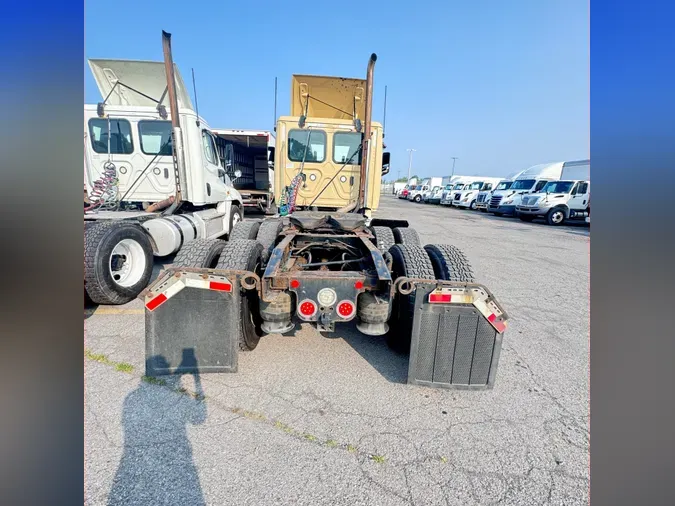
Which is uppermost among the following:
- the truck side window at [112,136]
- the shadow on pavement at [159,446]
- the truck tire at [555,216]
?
the truck side window at [112,136]

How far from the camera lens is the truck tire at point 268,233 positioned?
4.23 meters

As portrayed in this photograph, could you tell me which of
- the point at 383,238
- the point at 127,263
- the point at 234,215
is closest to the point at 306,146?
the point at 234,215

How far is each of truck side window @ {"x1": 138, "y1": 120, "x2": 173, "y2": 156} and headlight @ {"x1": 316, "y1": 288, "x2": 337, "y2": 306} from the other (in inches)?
204

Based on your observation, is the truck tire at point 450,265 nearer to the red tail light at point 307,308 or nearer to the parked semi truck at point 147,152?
the red tail light at point 307,308

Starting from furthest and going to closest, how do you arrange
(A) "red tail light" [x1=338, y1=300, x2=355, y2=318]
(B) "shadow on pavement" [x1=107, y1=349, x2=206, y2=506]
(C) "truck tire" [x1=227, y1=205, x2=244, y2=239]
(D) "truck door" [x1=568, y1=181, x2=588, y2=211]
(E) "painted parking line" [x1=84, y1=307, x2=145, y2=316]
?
(D) "truck door" [x1=568, y1=181, x2=588, y2=211]
(C) "truck tire" [x1=227, y1=205, x2=244, y2=239]
(E) "painted parking line" [x1=84, y1=307, x2=145, y2=316]
(A) "red tail light" [x1=338, y1=300, x2=355, y2=318]
(B) "shadow on pavement" [x1=107, y1=349, x2=206, y2=506]

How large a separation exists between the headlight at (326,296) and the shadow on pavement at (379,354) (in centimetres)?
86

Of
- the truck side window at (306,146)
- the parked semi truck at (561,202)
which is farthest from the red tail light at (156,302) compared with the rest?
the parked semi truck at (561,202)

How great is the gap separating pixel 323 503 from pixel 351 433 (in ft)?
1.67

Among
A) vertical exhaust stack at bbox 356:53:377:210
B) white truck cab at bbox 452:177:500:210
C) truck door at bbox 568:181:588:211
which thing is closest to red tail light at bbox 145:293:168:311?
vertical exhaust stack at bbox 356:53:377:210

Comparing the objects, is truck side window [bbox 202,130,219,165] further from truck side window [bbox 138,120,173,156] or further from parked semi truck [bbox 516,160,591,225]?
parked semi truck [bbox 516,160,591,225]

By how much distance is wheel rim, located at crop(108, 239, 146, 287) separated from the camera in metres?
4.24

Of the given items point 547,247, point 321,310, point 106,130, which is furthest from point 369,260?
point 547,247

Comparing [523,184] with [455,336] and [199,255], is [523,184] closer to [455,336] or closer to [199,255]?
[455,336]
